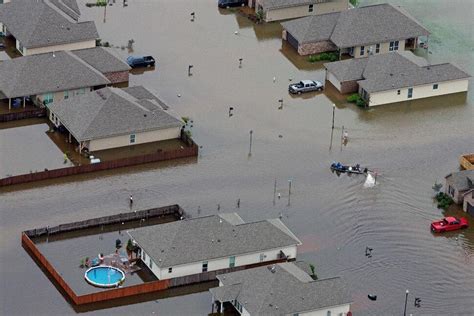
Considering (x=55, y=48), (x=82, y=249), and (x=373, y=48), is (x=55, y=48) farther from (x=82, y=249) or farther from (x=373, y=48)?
(x=82, y=249)

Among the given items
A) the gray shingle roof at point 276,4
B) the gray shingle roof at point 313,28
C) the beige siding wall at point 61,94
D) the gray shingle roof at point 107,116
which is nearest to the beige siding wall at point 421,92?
the gray shingle roof at point 313,28

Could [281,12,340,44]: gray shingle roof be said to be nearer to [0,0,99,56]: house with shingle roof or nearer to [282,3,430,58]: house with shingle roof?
[282,3,430,58]: house with shingle roof

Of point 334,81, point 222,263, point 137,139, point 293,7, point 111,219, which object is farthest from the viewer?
point 293,7

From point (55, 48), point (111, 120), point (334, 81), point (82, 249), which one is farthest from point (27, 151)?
point (334, 81)

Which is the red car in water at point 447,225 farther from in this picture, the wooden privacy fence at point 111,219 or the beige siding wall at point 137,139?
the beige siding wall at point 137,139

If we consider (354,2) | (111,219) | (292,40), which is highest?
(354,2)

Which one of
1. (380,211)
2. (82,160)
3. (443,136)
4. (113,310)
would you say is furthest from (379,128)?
(113,310)
